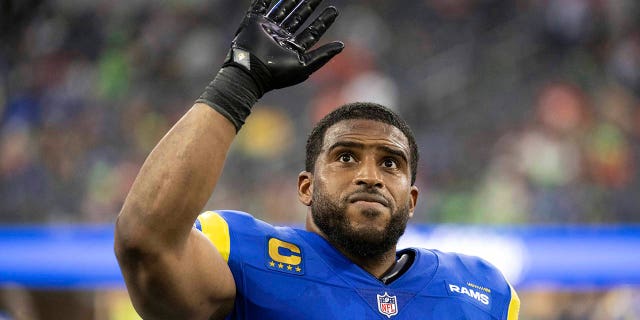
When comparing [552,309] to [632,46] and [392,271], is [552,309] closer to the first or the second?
[632,46]

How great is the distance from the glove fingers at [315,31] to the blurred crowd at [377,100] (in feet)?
18.3

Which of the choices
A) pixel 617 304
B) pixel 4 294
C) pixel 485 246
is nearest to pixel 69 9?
pixel 4 294

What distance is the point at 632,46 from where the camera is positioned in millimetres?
9859

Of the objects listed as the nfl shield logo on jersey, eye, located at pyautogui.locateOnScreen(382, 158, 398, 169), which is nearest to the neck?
the nfl shield logo on jersey

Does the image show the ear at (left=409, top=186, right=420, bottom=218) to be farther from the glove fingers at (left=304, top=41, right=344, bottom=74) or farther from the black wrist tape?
the black wrist tape

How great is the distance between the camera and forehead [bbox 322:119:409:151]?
2.63 meters

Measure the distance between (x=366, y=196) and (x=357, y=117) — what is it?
0.28m

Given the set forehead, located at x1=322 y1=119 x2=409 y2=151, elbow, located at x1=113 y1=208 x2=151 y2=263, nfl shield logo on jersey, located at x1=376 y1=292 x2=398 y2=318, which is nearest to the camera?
elbow, located at x1=113 y1=208 x2=151 y2=263

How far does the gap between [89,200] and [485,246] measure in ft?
11.4

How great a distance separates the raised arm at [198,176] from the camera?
6.52ft

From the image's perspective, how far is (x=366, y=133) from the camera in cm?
264

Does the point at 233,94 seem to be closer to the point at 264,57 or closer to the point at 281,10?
the point at 264,57

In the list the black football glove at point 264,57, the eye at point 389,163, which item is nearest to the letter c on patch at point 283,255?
the eye at point 389,163

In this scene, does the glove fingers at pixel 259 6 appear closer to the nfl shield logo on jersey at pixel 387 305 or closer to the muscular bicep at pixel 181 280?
the muscular bicep at pixel 181 280
